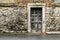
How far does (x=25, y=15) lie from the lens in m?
16.8

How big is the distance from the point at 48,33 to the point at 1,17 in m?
2.81

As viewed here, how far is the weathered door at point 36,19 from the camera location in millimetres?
17016

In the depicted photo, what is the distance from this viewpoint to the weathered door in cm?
1702

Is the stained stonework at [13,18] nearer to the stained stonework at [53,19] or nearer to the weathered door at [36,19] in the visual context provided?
the weathered door at [36,19]

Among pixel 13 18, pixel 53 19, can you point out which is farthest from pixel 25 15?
pixel 53 19

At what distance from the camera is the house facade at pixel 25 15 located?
16.8 metres

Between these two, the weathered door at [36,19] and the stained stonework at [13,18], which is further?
the weathered door at [36,19]

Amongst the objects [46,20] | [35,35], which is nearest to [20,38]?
[35,35]

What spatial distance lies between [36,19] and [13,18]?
133 centimetres

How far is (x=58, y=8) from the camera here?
662 inches

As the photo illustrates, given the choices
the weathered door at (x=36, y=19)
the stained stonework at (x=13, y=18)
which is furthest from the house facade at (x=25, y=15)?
the weathered door at (x=36, y=19)

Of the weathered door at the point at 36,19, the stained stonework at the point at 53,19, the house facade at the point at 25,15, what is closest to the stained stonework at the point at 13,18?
the house facade at the point at 25,15

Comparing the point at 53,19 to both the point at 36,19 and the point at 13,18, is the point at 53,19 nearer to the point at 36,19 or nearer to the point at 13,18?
the point at 36,19

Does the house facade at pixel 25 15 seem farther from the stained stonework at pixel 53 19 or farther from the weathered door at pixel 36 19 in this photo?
the weathered door at pixel 36 19
